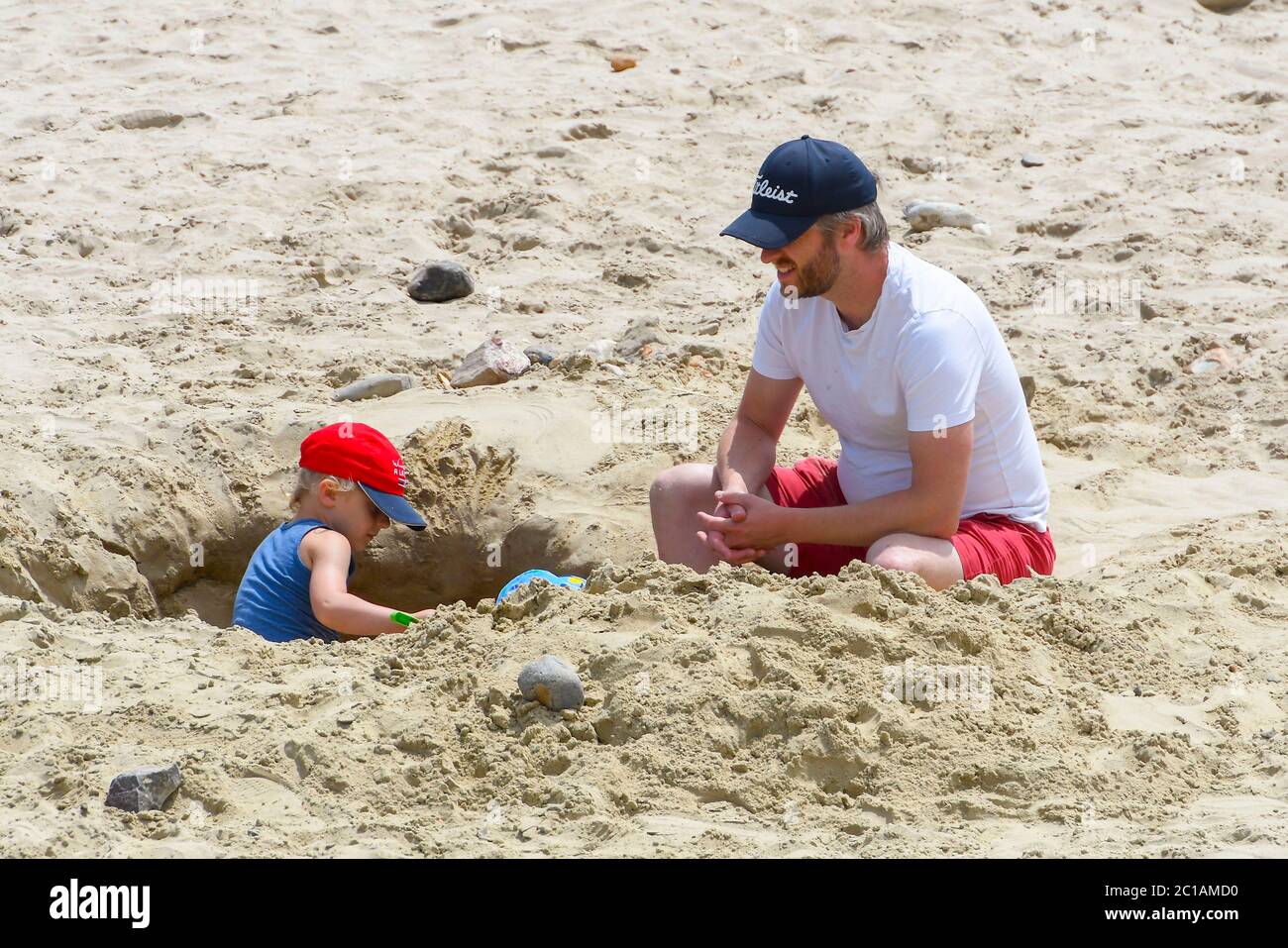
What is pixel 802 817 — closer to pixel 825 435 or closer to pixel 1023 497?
pixel 1023 497

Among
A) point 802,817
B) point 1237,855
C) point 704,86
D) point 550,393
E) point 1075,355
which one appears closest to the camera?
point 1237,855

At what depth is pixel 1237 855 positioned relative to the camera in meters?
2.48

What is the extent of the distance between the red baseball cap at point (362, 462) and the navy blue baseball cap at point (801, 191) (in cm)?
124

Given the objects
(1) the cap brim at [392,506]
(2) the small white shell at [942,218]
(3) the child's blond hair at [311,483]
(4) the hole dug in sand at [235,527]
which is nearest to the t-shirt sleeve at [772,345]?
(4) the hole dug in sand at [235,527]

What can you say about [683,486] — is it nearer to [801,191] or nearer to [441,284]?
[801,191]

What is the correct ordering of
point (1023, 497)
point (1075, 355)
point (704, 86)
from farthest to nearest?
point (704, 86)
point (1075, 355)
point (1023, 497)

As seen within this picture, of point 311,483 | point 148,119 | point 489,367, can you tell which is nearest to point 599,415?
point 489,367

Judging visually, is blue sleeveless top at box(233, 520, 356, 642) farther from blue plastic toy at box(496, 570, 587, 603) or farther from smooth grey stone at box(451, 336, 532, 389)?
smooth grey stone at box(451, 336, 532, 389)

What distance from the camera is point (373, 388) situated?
5281mm

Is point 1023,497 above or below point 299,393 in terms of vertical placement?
above

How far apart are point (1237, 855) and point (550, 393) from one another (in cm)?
319

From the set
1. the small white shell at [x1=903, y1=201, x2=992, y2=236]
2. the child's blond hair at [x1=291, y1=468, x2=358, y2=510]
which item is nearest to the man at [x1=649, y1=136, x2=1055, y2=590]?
the child's blond hair at [x1=291, y1=468, x2=358, y2=510]

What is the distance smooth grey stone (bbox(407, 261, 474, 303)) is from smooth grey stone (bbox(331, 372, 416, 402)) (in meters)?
0.80

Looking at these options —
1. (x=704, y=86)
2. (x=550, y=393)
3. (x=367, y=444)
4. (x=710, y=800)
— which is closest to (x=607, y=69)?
(x=704, y=86)
